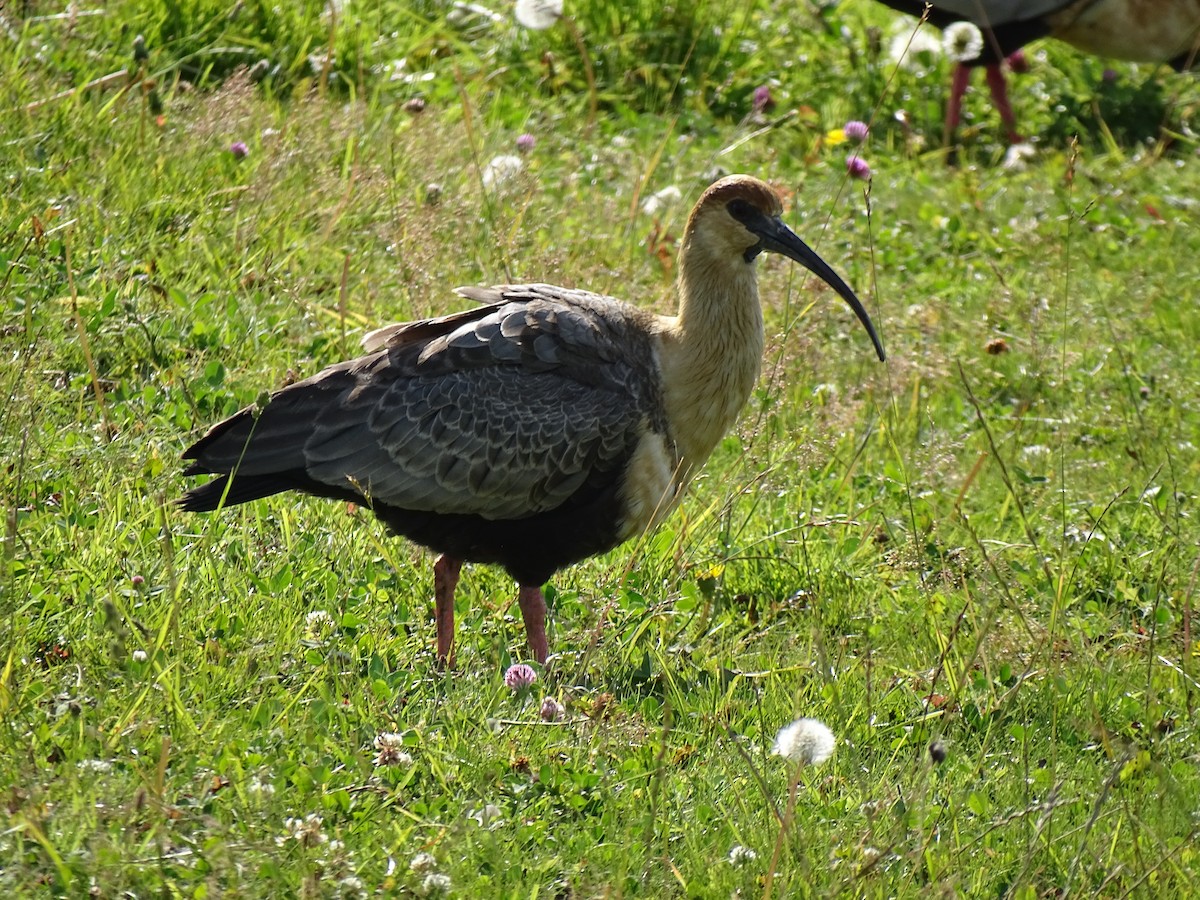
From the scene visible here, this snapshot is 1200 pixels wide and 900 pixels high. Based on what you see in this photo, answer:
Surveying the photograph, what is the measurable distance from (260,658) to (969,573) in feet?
8.06

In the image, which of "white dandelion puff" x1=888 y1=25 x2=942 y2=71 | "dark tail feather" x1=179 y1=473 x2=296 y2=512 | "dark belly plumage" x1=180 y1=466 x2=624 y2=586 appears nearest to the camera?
"dark tail feather" x1=179 y1=473 x2=296 y2=512

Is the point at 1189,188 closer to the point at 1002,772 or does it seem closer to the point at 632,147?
the point at 632,147

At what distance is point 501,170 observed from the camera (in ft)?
23.7

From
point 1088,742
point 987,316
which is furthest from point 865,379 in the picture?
point 1088,742

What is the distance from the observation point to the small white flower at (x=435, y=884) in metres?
3.43

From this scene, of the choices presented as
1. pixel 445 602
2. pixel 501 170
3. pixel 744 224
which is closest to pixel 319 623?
pixel 445 602

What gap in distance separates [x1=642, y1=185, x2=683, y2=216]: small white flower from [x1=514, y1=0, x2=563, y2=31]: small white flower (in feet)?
4.40

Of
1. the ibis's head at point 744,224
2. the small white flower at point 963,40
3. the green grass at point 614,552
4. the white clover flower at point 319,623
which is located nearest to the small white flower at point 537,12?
the green grass at point 614,552

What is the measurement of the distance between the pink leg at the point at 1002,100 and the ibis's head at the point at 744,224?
478 centimetres

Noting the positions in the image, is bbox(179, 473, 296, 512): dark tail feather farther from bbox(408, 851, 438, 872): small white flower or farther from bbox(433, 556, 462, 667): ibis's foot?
bbox(408, 851, 438, 872): small white flower

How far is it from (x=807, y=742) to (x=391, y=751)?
1.01 m

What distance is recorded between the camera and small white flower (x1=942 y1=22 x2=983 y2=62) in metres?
8.83

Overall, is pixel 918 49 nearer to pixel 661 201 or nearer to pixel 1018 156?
pixel 1018 156

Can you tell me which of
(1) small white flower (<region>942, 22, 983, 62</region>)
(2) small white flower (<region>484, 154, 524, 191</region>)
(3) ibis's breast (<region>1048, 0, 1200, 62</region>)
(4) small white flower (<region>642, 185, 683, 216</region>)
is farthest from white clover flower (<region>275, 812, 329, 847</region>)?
(3) ibis's breast (<region>1048, 0, 1200, 62</region>)
